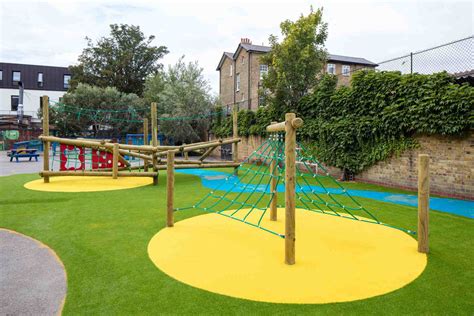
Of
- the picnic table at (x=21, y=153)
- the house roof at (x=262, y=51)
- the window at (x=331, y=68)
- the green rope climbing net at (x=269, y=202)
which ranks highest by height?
the house roof at (x=262, y=51)

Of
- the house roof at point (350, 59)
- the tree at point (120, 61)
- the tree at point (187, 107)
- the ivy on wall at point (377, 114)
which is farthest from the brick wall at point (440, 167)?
the tree at point (120, 61)

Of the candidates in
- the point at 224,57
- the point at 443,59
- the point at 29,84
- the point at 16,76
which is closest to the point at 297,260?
the point at 443,59

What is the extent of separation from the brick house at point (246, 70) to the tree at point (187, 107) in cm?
235

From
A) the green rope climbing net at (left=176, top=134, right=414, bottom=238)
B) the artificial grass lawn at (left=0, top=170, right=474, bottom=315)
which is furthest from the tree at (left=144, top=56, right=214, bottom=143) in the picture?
the artificial grass lawn at (left=0, top=170, right=474, bottom=315)

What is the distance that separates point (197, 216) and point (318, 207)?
297cm

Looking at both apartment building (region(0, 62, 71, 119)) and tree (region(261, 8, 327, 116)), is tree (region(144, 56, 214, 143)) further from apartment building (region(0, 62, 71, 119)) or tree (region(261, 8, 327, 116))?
apartment building (region(0, 62, 71, 119))

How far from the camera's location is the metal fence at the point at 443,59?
9.37 metres

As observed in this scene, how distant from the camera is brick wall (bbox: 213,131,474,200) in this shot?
8883mm

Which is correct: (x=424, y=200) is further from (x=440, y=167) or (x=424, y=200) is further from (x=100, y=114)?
(x=100, y=114)

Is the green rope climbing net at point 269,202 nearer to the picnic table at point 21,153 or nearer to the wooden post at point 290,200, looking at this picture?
the wooden post at point 290,200

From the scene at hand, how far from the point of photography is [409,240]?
17.2 feet

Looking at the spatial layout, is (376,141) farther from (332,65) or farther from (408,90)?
(332,65)

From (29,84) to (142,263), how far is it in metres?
51.9

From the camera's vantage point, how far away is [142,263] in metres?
4.18
